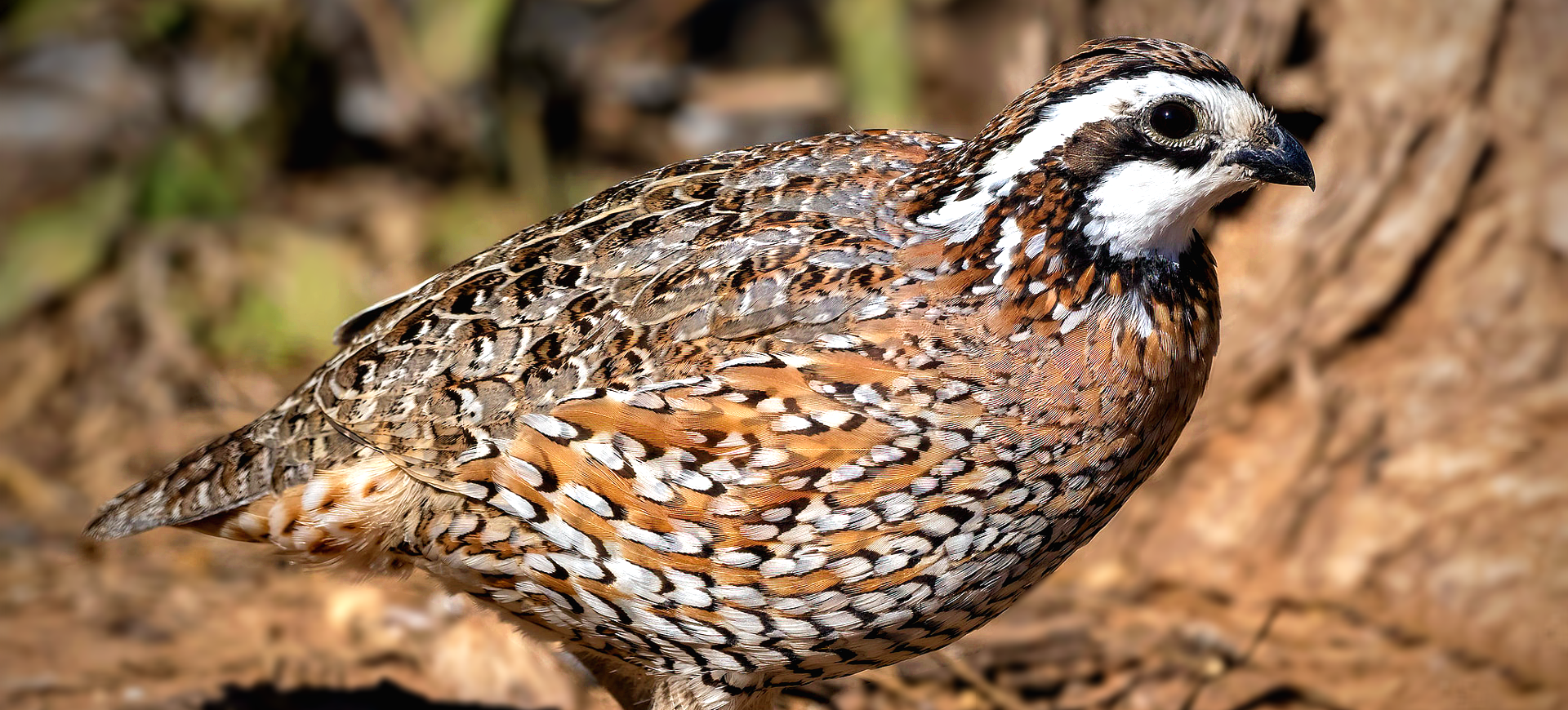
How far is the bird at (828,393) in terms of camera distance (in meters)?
3.13

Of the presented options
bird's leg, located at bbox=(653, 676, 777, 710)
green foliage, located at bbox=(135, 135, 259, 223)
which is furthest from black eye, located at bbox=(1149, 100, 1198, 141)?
green foliage, located at bbox=(135, 135, 259, 223)

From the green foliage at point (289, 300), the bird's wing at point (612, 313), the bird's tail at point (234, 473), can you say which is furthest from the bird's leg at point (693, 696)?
the green foliage at point (289, 300)

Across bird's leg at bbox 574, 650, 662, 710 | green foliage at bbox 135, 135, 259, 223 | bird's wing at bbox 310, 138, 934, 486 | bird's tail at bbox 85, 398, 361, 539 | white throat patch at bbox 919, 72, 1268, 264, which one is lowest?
bird's leg at bbox 574, 650, 662, 710

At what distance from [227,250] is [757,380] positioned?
15.5ft

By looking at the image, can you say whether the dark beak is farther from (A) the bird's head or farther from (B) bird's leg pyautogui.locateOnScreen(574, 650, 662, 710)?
(B) bird's leg pyautogui.locateOnScreen(574, 650, 662, 710)

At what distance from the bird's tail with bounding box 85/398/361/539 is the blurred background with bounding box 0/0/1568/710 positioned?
1.06 meters

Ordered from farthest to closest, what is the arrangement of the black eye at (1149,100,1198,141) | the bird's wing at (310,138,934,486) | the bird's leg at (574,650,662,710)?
the bird's leg at (574,650,662,710)
the bird's wing at (310,138,934,486)
the black eye at (1149,100,1198,141)

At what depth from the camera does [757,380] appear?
3182 mm

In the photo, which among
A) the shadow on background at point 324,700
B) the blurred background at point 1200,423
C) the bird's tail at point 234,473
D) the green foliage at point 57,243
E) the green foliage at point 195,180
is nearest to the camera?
the bird's tail at point 234,473

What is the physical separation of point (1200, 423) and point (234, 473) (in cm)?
358

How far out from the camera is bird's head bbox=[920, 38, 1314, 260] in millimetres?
3092

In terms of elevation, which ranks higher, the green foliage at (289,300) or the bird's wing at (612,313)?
the green foliage at (289,300)

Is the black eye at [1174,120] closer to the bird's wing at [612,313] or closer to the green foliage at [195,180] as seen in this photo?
the bird's wing at [612,313]

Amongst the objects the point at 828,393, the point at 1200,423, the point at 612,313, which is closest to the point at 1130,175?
the point at 828,393
